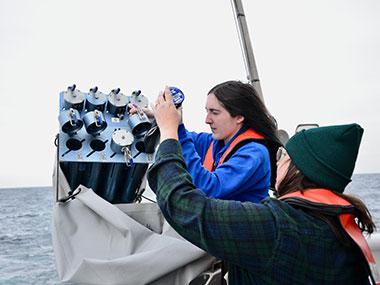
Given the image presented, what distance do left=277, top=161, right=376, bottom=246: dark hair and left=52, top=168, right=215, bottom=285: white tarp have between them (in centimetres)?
66

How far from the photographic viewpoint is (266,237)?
75 centimetres

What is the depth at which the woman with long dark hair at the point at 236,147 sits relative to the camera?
4.17 ft

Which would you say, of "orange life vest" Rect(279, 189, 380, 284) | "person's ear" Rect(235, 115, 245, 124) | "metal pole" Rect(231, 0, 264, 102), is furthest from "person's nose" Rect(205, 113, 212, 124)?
"metal pole" Rect(231, 0, 264, 102)

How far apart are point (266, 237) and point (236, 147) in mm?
719

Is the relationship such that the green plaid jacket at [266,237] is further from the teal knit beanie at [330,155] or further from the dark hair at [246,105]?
the dark hair at [246,105]

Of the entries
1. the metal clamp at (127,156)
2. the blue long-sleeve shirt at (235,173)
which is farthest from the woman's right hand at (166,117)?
the metal clamp at (127,156)

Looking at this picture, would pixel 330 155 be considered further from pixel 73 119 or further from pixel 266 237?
pixel 73 119

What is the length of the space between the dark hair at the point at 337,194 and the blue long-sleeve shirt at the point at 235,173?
1.18 ft

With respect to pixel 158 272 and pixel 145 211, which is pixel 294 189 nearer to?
pixel 158 272

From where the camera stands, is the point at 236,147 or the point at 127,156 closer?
the point at 236,147

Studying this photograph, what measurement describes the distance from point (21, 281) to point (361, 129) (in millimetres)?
6978

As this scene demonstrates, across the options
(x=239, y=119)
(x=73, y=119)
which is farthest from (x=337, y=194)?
(x=73, y=119)

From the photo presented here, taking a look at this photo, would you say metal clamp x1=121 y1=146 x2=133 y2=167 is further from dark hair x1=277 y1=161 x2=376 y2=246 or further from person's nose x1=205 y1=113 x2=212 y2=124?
dark hair x1=277 y1=161 x2=376 y2=246

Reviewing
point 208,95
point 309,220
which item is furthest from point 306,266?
point 208,95
